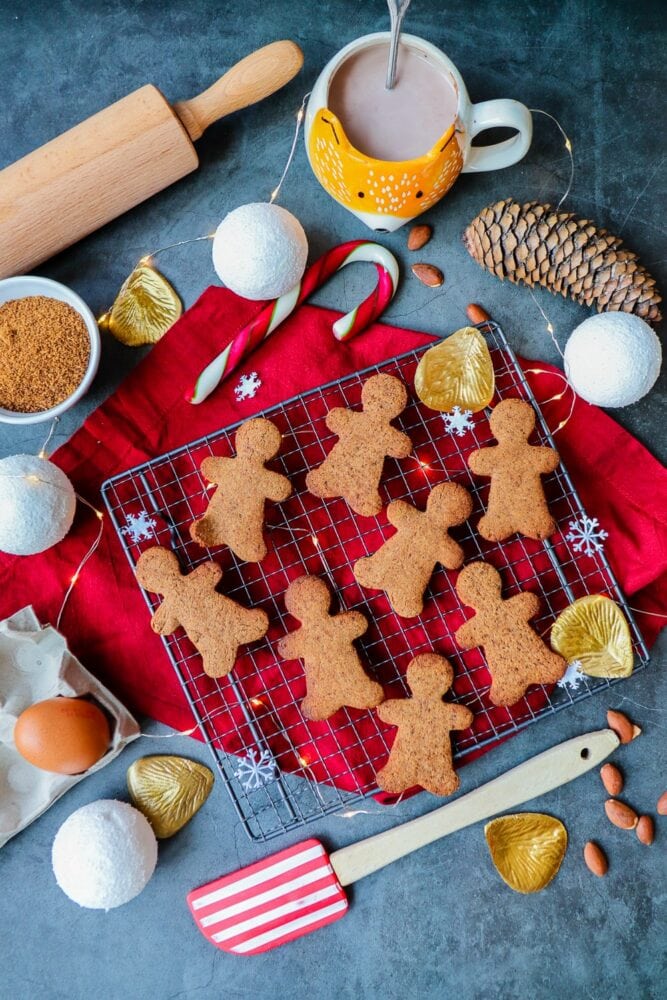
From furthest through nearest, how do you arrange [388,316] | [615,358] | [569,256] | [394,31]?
1. [388,316]
2. [569,256]
3. [615,358]
4. [394,31]

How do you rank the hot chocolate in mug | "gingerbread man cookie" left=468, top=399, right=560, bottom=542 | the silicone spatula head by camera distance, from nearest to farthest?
the hot chocolate in mug → "gingerbread man cookie" left=468, top=399, right=560, bottom=542 → the silicone spatula head

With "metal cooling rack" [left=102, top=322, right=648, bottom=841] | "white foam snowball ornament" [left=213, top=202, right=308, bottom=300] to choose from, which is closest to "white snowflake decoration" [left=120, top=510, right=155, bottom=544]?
"metal cooling rack" [left=102, top=322, right=648, bottom=841]

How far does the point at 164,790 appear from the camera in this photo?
1.47 metres

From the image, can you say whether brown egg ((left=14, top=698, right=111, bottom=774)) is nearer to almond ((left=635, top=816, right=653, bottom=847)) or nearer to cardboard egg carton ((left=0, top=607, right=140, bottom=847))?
cardboard egg carton ((left=0, top=607, right=140, bottom=847))

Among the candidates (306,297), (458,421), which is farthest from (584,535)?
(306,297)

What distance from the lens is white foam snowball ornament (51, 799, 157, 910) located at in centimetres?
132

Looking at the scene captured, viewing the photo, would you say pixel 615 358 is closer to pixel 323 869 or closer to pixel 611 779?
pixel 611 779

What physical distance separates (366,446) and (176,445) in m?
0.35

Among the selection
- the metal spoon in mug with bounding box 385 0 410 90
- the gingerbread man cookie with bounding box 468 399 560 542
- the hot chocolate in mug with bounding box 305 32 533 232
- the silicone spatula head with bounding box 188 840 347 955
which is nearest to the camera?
the metal spoon in mug with bounding box 385 0 410 90

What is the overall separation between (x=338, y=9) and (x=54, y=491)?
0.99 m

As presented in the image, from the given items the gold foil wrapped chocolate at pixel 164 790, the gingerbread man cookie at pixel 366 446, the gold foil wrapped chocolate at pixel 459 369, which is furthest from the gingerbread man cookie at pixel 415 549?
the gold foil wrapped chocolate at pixel 164 790

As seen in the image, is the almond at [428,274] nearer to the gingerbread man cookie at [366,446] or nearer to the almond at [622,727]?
the gingerbread man cookie at [366,446]

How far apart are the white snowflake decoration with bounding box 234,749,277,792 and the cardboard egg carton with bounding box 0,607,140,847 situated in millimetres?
206

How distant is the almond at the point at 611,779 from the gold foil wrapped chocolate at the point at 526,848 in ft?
0.36
